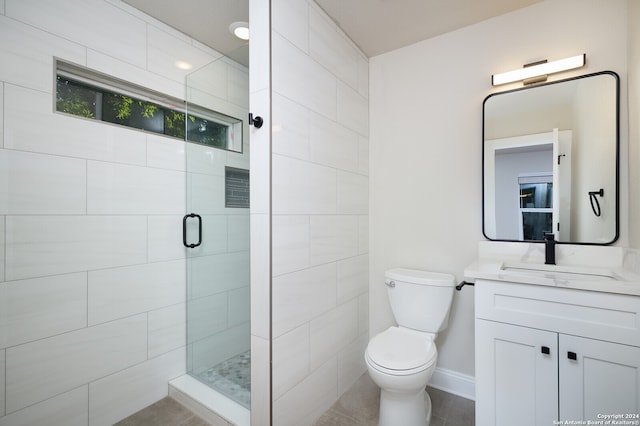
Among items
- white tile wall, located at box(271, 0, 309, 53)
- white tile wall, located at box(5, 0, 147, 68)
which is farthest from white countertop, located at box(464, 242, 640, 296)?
white tile wall, located at box(5, 0, 147, 68)

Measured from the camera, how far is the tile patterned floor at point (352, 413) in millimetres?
1633

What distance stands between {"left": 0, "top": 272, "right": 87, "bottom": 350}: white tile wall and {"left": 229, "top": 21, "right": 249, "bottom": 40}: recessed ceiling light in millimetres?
1757

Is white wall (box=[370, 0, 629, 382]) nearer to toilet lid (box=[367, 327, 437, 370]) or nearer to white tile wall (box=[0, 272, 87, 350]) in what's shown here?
toilet lid (box=[367, 327, 437, 370])

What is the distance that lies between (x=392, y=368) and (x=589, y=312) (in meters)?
0.86

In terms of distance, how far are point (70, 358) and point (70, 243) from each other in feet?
1.94

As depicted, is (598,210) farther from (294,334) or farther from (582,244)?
(294,334)

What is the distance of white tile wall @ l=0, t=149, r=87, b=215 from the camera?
50.7 inches

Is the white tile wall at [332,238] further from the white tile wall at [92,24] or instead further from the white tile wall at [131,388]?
the white tile wall at [92,24]

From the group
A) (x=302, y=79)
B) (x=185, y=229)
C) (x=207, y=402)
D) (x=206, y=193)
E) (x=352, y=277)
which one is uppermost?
(x=302, y=79)

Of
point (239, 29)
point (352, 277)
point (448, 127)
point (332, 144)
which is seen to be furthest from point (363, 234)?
point (239, 29)

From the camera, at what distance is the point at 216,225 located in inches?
76.4

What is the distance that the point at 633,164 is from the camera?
1.42 m

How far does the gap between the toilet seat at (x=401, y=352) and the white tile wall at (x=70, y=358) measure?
1.39 meters

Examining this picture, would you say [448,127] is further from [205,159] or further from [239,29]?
[205,159]
